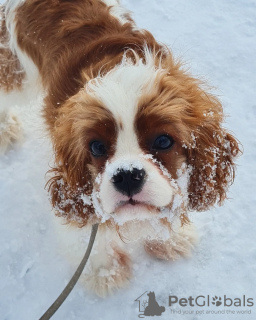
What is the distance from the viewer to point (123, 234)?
2646 mm

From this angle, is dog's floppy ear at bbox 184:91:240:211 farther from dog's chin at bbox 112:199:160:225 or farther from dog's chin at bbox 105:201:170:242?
dog's chin at bbox 112:199:160:225

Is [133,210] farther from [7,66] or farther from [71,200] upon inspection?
[7,66]

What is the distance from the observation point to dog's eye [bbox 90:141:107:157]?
2068 mm

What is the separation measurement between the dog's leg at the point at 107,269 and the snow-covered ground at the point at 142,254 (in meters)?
0.07

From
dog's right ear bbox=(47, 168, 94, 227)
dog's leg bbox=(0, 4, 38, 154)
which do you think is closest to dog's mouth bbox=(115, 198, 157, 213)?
dog's right ear bbox=(47, 168, 94, 227)

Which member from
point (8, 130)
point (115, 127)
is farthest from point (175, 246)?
point (8, 130)

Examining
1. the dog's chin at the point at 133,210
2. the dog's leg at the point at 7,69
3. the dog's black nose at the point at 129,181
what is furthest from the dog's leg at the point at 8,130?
the dog's black nose at the point at 129,181

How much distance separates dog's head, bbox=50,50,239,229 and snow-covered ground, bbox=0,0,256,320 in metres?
0.79

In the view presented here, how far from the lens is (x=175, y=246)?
312 cm

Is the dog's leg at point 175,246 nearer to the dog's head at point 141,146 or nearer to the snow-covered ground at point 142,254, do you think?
the snow-covered ground at point 142,254

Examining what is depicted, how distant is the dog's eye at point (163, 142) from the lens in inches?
79.4

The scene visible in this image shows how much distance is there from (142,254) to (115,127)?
151cm

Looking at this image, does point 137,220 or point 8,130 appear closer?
point 137,220

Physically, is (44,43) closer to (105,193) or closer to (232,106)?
(105,193)
